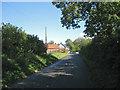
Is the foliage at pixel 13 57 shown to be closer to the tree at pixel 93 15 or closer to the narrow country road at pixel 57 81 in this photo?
the narrow country road at pixel 57 81

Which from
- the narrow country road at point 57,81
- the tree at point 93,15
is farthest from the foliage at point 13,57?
the tree at point 93,15

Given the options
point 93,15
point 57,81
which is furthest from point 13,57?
point 93,15

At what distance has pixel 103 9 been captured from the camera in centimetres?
1148

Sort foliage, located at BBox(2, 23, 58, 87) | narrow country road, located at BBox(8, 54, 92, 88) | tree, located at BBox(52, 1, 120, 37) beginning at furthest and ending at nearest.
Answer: tree, located at BBox(52, 1, 120, 37), foliage, located at BBox(2, 23, 58, 87), narrow country road, located at BBox(8, 54, 92, 88)

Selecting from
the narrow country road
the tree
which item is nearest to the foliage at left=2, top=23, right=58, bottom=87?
the narrow country road

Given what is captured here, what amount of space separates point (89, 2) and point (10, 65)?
938 cm

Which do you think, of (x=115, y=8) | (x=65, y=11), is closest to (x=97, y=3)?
(x=115, y=8)

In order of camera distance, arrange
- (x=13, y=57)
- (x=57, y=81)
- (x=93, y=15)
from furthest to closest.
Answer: (x=93, y=15) < (x=13, y=57) < (x=57, y=81)

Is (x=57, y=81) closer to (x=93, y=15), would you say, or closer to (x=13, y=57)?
(x=13, y=57)

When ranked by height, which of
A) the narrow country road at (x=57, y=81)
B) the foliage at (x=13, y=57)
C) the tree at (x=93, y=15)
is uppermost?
the tree at (x=93, y=15)

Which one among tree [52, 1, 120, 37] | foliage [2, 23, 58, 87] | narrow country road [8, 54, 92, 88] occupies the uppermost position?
tree [52, 1, 120, 37]

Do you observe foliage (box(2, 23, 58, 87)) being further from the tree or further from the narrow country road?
the tree

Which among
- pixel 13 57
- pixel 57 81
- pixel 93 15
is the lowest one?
pixel 57 81

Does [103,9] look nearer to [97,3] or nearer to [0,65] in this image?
[97,3]
